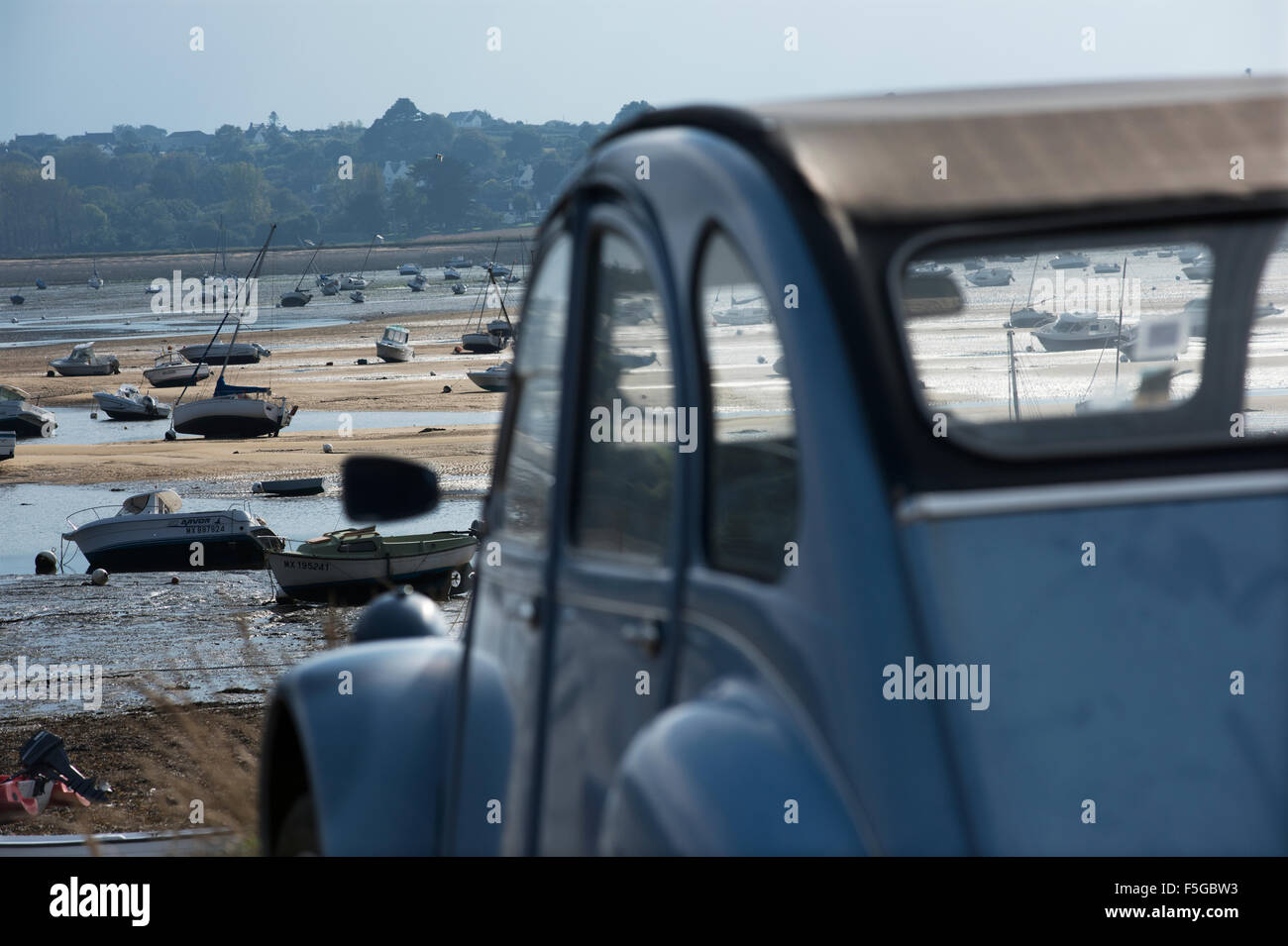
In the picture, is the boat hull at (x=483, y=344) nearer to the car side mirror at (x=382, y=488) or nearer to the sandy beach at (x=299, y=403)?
the sandy beach at (x=299, y=403)

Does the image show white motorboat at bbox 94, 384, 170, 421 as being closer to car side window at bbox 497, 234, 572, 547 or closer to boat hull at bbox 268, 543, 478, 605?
boat hull at bbox 268, 543, 478, 605

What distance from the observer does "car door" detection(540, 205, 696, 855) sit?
2.25 m

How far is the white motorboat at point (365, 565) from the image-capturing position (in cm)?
2144

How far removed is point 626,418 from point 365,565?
65.9ft

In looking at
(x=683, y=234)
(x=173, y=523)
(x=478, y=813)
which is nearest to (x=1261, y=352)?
(x=683, y=234)

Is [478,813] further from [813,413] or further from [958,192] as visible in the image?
[958,192]

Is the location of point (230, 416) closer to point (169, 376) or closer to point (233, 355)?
point (169, 376)

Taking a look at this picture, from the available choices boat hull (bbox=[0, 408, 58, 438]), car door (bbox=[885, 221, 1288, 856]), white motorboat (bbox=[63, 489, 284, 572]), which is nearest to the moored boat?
white motorboat (bbox=[63, 489, 284, 572])

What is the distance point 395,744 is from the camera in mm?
3121

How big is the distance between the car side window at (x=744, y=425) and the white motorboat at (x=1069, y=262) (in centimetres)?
55

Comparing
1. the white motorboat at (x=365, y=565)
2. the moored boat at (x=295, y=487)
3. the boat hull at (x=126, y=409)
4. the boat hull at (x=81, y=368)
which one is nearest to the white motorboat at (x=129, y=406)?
the boat hull at (x=126, y=409)

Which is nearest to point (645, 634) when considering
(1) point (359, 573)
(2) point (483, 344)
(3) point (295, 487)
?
(1) point (359, 573)

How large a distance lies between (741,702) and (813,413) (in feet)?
1.35
